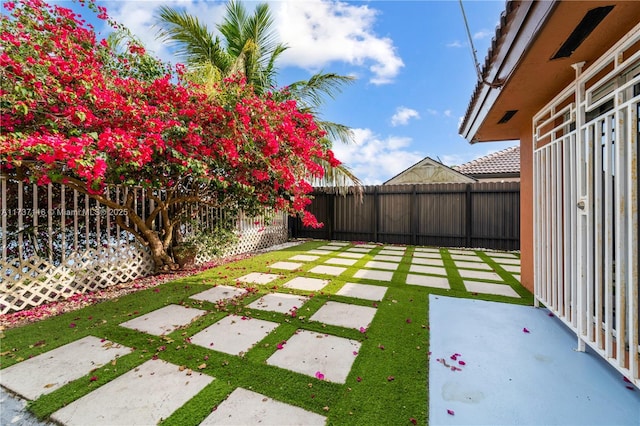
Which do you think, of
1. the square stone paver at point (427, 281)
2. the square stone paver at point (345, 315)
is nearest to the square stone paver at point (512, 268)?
the square stone paver at point (427, 281)

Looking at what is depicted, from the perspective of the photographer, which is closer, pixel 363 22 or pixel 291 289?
pixel 291 289

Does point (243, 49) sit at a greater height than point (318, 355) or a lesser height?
greater

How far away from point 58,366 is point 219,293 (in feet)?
6.33

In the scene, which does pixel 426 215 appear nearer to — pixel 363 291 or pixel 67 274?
pixel 363 291

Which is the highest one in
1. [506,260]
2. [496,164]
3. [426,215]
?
[496,164]

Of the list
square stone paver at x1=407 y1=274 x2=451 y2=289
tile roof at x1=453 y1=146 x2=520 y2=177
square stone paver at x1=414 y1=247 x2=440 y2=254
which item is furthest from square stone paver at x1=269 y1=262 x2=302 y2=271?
tile roof at x1=453 y1=146 x2=520 y2=177

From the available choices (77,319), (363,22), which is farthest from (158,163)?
(363,22)

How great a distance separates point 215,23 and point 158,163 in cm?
517

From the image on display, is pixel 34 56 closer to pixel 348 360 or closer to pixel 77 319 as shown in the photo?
pixel 77 319

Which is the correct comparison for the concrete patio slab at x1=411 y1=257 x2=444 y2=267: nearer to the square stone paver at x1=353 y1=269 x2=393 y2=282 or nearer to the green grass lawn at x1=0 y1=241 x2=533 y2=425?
the square stone paver at x1=353 y1=269 x2=393 y2=282

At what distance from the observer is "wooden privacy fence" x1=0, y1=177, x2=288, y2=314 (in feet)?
11.1

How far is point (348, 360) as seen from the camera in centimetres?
225

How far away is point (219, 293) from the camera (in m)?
3.99

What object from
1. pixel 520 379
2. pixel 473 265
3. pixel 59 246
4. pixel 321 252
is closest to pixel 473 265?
pixel 473 265
